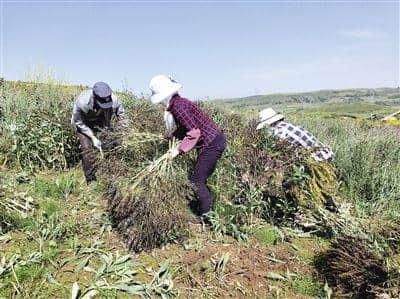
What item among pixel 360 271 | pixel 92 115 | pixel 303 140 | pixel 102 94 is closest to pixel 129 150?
pixel 102 94

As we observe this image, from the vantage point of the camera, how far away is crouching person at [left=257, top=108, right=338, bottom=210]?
11.8ft

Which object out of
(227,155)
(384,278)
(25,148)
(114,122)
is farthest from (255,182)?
(25,148)

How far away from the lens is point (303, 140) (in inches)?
147

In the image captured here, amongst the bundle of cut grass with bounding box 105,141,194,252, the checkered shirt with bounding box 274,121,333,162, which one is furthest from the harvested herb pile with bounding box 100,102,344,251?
the checkered shirt with bounding box 274,121,333,162

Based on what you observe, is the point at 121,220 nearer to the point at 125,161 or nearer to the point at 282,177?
the point at 125,161

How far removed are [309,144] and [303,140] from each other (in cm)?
8

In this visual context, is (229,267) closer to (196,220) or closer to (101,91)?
(196,220)

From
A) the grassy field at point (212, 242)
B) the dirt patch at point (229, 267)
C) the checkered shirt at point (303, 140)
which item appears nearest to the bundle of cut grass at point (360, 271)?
the grassy field at point (212, 242)

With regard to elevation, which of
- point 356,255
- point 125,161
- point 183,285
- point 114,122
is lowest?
point 183,285

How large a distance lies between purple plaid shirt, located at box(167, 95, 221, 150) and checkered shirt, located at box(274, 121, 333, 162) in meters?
0.91

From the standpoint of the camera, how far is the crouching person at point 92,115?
3854 mm

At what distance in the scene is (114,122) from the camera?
13.8ft

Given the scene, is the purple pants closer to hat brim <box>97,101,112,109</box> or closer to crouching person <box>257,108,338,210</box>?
crouching person <box>257,108,338,210</box>

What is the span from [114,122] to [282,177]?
2180mm
